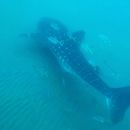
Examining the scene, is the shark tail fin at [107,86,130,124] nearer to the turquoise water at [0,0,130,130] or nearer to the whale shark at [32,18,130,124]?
the whale shark at [32,18,130,124]

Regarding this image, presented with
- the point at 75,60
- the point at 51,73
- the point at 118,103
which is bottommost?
the point at 118,103

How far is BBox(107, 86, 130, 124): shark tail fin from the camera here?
8.05 meters

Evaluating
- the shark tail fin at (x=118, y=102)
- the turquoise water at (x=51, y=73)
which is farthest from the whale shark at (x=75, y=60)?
the turquoise water at (x=51, y=73)

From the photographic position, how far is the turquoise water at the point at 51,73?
26.2 feet

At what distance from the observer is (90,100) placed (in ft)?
29.5

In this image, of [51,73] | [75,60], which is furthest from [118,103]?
[51,73]

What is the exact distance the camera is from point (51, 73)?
9.38 m

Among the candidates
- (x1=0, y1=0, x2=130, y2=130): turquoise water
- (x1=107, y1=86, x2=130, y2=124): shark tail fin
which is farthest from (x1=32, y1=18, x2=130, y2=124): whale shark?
(x1=0, y1=0, x2=130, y2=130): turquoise water

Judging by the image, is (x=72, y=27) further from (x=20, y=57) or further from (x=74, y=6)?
(x=20, y=57)

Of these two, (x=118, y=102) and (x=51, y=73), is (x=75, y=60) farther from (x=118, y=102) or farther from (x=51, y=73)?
(x=118, y=102)

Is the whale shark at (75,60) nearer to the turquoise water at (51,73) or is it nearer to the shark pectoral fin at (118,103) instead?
the shark pectoral fin at (118,103)

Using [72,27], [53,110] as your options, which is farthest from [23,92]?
[72,27]

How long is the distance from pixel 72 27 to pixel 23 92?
4649mm

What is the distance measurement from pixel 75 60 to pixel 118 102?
76.8 inches
